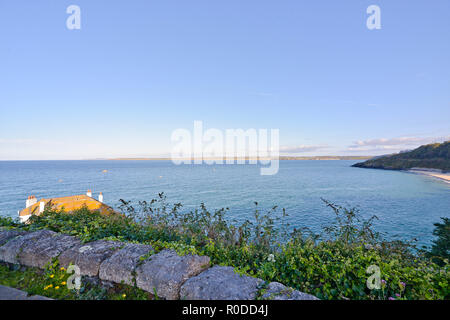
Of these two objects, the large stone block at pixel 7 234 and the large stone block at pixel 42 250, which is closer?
the large stone block at pixel 42 250

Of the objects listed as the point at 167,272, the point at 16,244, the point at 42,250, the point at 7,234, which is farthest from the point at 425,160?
the point at 7,234

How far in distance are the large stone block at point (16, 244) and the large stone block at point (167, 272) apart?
8.77 feet

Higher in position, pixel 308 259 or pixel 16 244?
pixel 16 244

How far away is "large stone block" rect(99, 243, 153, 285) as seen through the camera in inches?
116

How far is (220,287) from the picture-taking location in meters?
2.48

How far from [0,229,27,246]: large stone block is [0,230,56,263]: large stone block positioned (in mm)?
311

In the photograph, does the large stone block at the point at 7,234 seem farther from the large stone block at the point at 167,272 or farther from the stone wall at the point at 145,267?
the large stone block at the point at 167,272

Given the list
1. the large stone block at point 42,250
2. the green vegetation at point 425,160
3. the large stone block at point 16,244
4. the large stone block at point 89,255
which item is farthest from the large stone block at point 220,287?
the green vegetation at point 425,160

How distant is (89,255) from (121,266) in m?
0.76

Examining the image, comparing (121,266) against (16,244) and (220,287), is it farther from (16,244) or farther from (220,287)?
(16,244)

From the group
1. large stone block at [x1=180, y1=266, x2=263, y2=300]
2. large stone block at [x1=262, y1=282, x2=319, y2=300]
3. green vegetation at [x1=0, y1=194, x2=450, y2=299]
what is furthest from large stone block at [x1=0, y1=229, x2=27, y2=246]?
large stone block at [x1=262, y1=282, x2=319, y2=300]

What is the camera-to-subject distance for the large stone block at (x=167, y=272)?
2.63m
